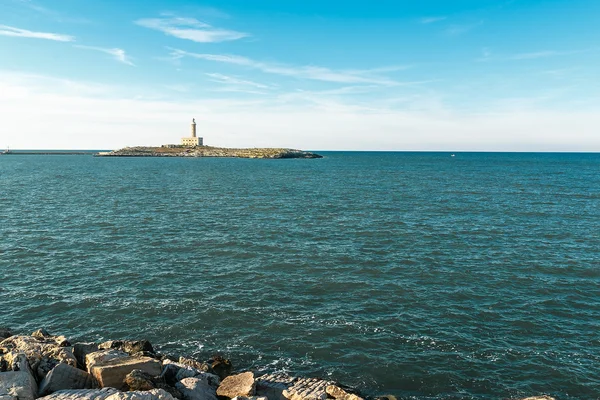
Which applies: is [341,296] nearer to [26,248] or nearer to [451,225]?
[451,225]

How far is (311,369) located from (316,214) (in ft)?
128

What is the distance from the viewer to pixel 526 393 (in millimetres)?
17828

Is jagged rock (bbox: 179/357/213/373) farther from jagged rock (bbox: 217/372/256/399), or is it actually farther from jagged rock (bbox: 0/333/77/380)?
jagged rock (bbox: 0/333/77/380)

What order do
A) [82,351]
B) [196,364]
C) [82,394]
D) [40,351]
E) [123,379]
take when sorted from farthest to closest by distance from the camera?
[196,364], [82,351], [40,351], [123,379], [82,394]

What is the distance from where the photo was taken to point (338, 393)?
15922mm

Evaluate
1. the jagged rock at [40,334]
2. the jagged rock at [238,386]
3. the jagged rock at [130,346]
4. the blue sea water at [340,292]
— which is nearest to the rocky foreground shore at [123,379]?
the jagged rock at [238,386]

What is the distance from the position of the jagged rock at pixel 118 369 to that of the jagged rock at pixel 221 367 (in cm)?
281

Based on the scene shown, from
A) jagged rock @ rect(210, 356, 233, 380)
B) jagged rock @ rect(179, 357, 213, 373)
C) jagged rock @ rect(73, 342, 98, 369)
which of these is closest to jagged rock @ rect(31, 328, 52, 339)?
jagged rock @ rect(73, 342, 98, 369)

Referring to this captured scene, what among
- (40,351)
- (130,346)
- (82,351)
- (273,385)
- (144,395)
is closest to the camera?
(144,395)

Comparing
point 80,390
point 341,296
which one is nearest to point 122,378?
point 80,390

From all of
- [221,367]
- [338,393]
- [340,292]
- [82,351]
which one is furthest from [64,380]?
[340,292]

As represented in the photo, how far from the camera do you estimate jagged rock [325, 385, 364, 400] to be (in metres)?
15.6

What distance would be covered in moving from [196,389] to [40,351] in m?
7.49

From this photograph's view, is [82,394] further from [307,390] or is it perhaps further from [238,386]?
[307,390]
